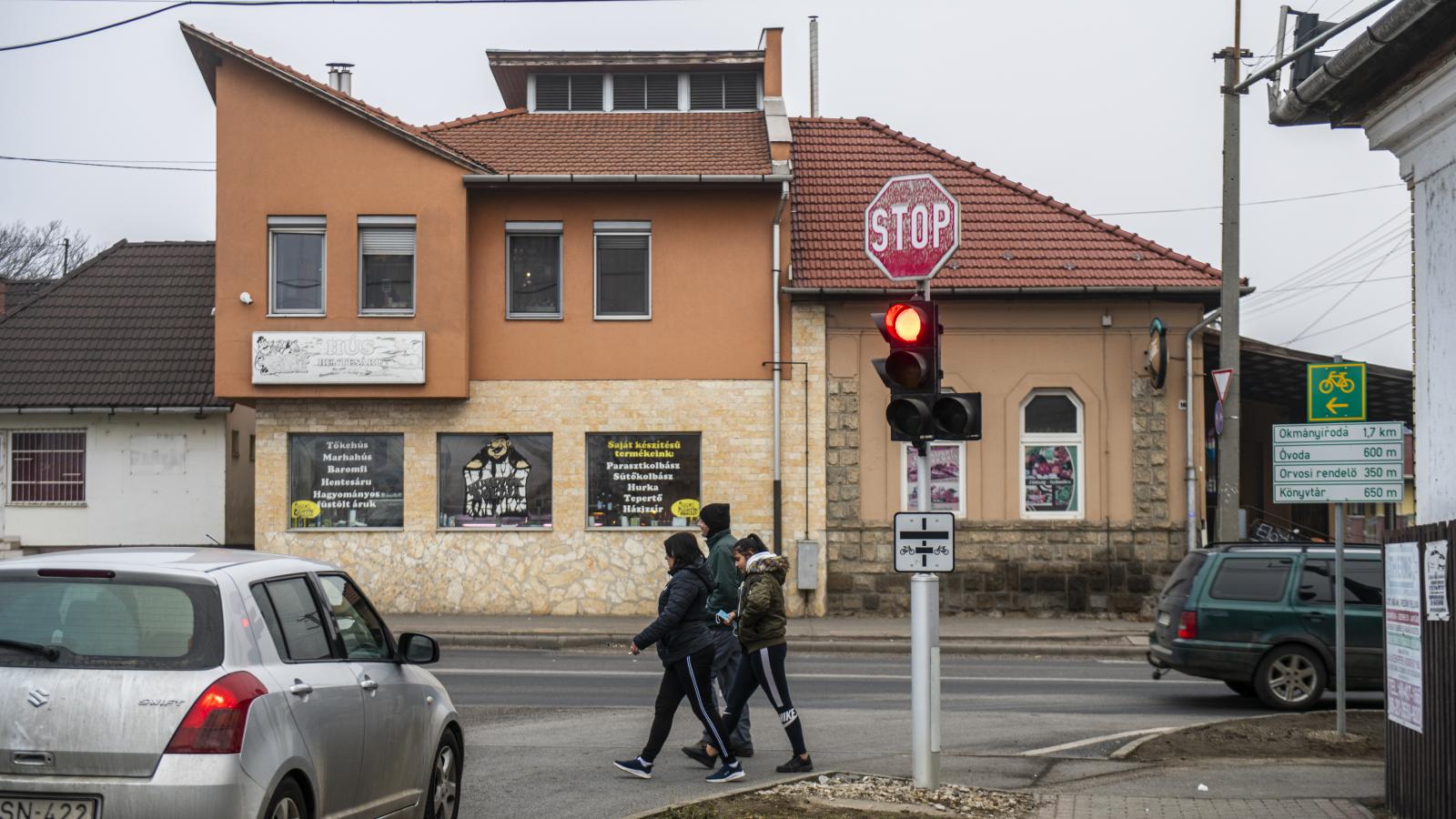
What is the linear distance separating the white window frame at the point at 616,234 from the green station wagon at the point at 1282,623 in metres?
11.9

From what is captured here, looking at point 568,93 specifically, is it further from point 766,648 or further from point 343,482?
point 766,648

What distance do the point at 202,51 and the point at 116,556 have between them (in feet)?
65.4

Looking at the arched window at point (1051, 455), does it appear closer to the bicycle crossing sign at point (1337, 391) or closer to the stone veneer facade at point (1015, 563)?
the stone veneer facade at point (1015, 563)

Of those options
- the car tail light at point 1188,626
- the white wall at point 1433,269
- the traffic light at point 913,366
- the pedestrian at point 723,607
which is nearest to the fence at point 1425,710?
the white wall at point 1433,269

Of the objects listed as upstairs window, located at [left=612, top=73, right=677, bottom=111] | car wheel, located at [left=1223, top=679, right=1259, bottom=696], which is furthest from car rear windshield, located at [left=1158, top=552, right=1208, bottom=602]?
upstairs window, located at [left=612, top=73, right=677, bottom=111]

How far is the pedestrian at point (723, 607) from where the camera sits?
11.5 metres

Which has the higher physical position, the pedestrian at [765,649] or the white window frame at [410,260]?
the white window frame at [410,260]

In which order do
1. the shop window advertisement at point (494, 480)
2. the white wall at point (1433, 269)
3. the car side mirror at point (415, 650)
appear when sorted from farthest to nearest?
the shop window advertisement at point (494, 480) → the white wall at point (1433, 269) → the car side mirror at point (415, 650)

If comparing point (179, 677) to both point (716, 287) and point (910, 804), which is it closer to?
point (910, 804)

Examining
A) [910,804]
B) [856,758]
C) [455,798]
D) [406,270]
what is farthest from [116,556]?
[406,270]

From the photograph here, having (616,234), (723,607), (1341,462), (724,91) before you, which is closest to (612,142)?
(616,234)

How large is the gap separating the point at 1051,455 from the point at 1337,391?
13.0m

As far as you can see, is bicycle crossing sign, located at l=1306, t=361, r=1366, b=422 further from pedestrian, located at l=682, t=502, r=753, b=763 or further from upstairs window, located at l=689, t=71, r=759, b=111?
upstairs window, located at l=689, t=71, r=759, b=111

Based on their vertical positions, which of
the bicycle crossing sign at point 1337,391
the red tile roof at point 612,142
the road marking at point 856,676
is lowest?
the road marking at point 856,676
